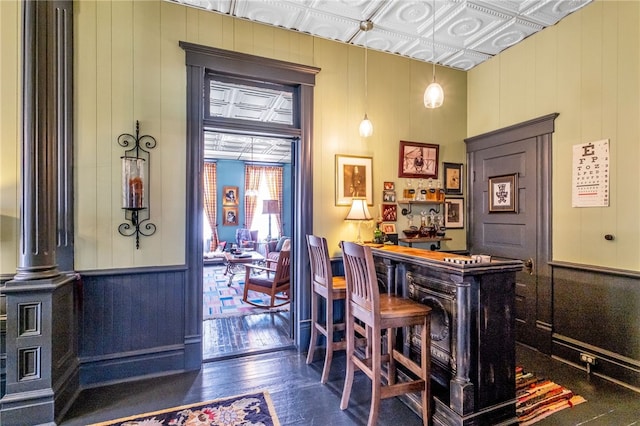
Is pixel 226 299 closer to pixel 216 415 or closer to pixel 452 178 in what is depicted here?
pixel 216 415

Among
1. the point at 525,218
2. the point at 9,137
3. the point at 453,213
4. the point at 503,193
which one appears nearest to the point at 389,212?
the point at 453,213

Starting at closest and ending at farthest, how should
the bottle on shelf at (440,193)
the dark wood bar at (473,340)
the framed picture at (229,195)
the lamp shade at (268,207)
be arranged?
the dark wood bar at (473,340)
the bottle on shelf at (440,193)
the lamp shade at (268,207)
the framed picture at (229,195)

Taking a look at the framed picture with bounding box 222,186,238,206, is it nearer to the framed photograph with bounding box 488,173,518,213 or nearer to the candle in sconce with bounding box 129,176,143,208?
the candle in sconce with bounding box 129,176,143,208

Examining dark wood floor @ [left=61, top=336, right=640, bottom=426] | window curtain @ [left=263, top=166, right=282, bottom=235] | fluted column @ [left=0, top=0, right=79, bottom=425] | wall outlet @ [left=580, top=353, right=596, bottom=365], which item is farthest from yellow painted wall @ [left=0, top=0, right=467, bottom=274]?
window curtain @ [left=263, top=166, right=282, bottom=235]

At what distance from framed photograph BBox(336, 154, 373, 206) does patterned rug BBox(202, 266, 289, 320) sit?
210cm

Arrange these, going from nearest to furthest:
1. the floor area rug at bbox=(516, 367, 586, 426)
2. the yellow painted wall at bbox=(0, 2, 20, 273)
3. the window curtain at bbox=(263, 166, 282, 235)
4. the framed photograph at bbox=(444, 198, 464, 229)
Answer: the floor area rug at bbox=(516, 367, 586, 426) < the yellow painted wall at bbox=(0, 2, 20, 273) < the framed photograph at bbox=(444, 198, 464, 229) < the window curtain at bbox=(263, 166, 282, 235)

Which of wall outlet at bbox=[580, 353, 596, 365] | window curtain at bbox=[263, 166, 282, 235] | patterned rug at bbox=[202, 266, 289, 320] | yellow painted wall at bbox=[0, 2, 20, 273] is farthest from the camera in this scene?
window curtain at bbox=[263, 166, 282, 235]

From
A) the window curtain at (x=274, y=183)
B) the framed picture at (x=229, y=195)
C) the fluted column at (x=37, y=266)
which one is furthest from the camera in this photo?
the window curtain at (x=274, y=183)

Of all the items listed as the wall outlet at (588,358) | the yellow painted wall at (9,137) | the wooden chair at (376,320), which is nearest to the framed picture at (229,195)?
the yellow painted wall at (9,137)

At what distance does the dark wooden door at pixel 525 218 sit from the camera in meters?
3.24

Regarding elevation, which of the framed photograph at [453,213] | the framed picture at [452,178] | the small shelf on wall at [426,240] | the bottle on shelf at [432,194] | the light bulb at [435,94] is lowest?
the small shelf on wall at [426,240]

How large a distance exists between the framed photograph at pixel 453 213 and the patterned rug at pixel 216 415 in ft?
9.77

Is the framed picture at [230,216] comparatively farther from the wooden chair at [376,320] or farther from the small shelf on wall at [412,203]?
the wooden chair at [376,320]

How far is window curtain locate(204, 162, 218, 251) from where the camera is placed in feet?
28.6
